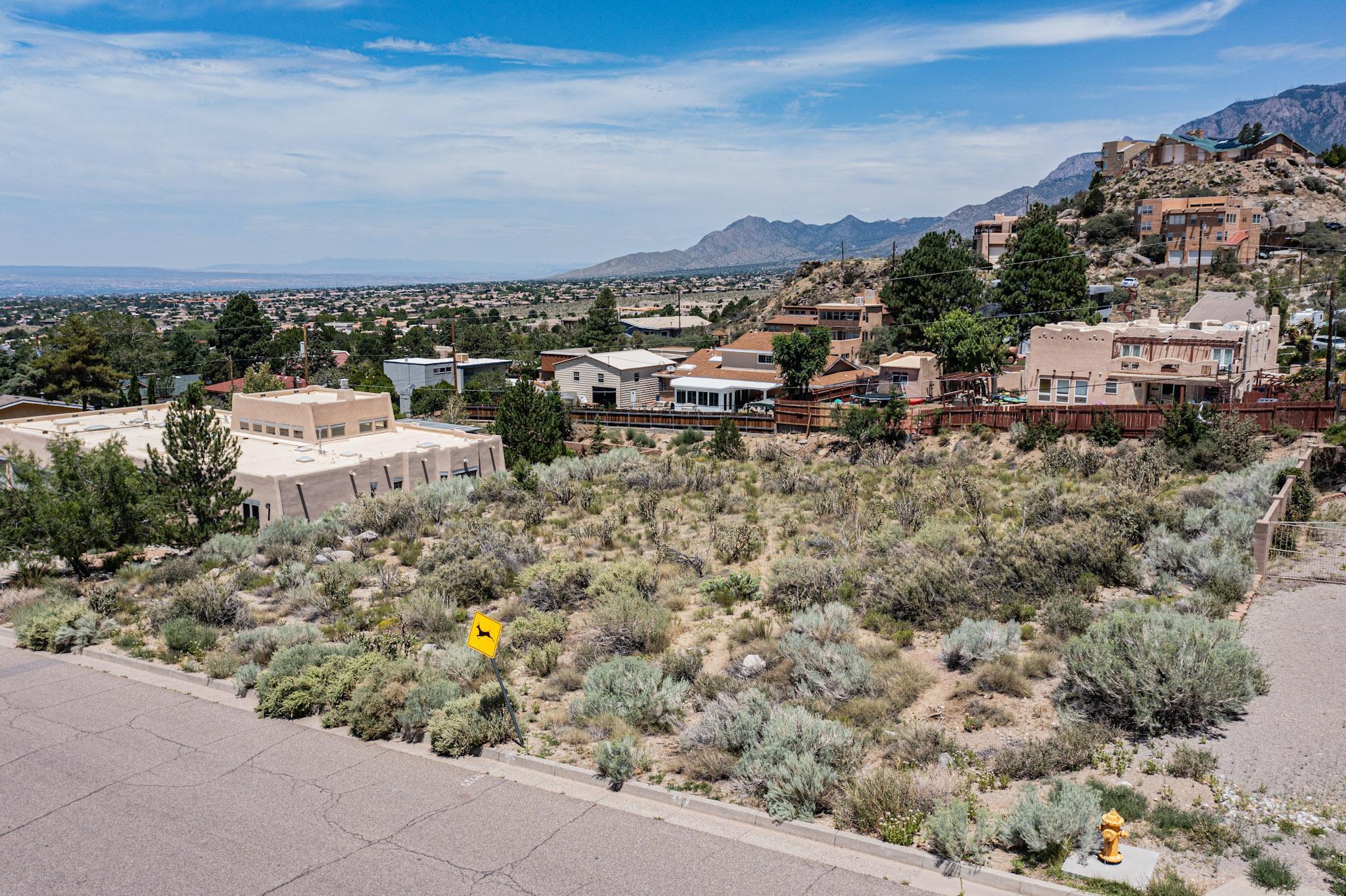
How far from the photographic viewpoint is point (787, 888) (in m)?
8.29

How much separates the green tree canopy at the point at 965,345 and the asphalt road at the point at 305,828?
36.8m

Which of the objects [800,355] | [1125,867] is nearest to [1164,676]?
[1125,867]

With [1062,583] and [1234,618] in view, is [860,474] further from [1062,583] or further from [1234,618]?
[1234,618]

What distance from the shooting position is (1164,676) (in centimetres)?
1064

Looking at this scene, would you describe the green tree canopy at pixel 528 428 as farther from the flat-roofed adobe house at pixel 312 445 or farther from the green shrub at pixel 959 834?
the green shrub at pixel 959 834

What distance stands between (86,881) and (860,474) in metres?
24.5

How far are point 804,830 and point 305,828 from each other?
5.37 m

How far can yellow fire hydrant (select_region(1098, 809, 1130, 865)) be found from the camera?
802 centimetres

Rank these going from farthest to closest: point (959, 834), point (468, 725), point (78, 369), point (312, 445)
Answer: point (78, 369) → point (312, 445) → point (468, 725) → point (959, 834)

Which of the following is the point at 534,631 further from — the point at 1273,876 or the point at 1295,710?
the point at 1295,710

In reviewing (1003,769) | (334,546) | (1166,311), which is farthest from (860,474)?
(1166,311)

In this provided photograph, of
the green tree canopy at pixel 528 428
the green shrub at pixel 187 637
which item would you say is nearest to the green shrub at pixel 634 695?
the green shrub at pixel 187 637

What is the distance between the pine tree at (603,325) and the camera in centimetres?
8400

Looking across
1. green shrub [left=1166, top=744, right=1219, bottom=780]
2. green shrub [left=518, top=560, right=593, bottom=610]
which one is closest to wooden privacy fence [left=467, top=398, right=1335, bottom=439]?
green shrub [left=518, top=560, right=593, bottom=610]
